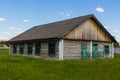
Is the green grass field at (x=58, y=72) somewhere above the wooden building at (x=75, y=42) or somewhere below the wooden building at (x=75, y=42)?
below

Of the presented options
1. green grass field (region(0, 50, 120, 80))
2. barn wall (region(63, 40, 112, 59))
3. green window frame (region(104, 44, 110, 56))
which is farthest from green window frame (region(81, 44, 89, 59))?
green grass field (region(0, 50, 120, 80))

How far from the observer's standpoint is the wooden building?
82.4 feet

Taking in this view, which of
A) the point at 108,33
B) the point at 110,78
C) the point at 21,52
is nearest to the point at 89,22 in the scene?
the point at 108,33

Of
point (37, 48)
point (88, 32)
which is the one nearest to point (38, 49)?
point (37, 48)

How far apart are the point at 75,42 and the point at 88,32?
2.66m

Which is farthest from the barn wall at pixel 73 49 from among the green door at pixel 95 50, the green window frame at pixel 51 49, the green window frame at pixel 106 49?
the green window frame at pixel 106 49

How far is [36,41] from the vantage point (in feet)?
94.3

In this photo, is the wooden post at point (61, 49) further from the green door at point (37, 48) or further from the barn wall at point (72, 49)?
the green door at point (37, 48)

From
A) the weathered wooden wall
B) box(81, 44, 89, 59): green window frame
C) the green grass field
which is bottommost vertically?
the green grass field

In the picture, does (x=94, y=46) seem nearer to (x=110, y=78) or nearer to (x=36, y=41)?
(x=36, y=41)

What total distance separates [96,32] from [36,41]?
316 inches

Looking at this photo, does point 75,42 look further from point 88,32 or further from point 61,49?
point 88,32

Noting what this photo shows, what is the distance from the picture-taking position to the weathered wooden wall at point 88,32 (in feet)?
85.7

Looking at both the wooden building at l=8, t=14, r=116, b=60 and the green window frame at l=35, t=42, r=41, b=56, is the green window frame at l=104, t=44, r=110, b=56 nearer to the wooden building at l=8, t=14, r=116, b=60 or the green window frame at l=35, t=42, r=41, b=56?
the wooden building at l=8, t=14, r=116, b=60
